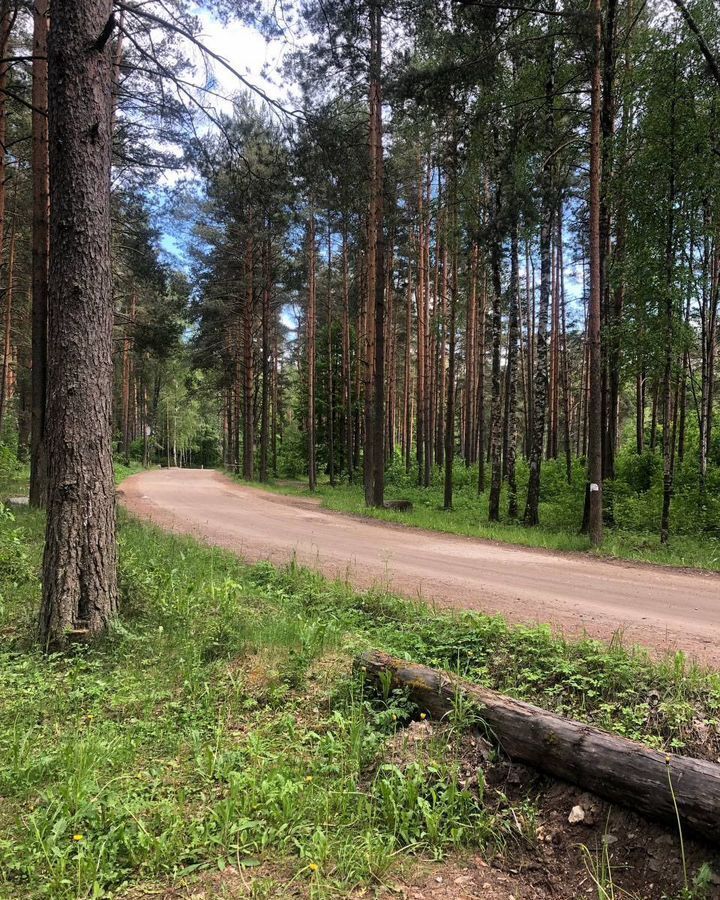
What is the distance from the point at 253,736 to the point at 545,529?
1196cm

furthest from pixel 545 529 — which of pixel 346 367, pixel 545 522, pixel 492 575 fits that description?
pixel 346 367

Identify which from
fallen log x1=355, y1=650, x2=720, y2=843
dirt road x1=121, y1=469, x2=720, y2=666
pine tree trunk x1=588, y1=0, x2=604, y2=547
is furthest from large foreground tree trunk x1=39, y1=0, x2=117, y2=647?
pine tree trunk x1=588, y1=0, x2=604, y2=547

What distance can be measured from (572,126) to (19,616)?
1598 centimetres

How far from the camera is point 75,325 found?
4934 millimetres

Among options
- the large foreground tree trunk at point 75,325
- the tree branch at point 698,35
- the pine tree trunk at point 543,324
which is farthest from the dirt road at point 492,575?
the tree branch at point 698,35

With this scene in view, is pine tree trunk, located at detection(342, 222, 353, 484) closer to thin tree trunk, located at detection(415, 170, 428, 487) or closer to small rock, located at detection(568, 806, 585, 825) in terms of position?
thin tree trunk, located at detection(415, 170, 428, 487)

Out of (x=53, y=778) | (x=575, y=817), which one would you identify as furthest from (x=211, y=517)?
(x=575, y=817)

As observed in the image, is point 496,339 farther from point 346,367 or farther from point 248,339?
point 248,339

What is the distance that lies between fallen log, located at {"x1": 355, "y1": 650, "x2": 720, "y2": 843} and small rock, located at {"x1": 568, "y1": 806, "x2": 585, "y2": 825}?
0.41 ft

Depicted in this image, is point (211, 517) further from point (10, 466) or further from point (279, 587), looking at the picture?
point (10, 466)

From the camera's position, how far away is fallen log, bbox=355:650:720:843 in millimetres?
2721

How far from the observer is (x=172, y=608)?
5.72 m

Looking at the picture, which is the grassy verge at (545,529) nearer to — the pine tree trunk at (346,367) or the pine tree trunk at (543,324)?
the pine tree trunk at (543,324)

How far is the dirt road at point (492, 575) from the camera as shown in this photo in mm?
5867
